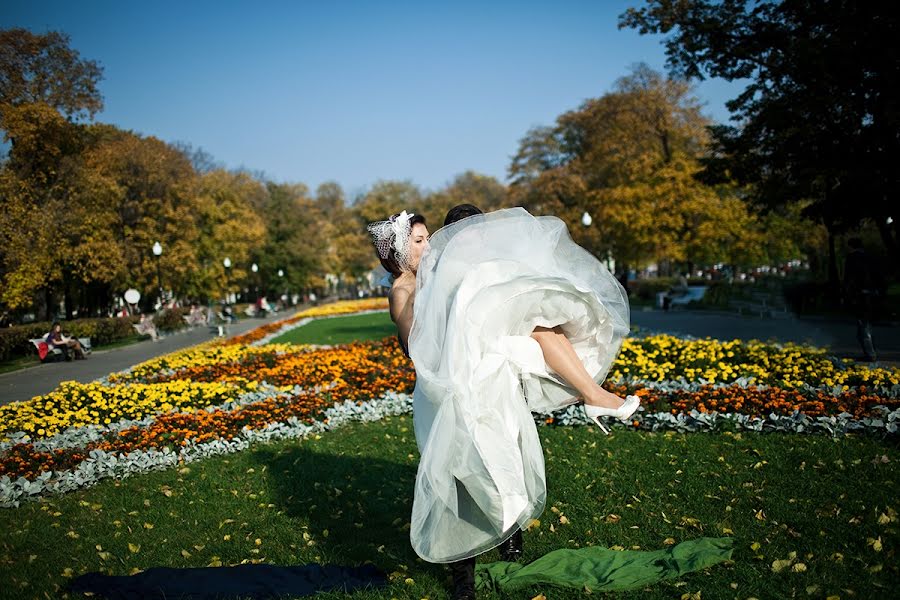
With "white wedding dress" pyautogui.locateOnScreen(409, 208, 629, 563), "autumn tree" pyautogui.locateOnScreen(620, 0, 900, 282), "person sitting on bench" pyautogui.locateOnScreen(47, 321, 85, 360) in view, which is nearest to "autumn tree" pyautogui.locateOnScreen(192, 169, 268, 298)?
"person sitting on bench" pyautogui.locateOnScreen(47, 321, 85, 360)

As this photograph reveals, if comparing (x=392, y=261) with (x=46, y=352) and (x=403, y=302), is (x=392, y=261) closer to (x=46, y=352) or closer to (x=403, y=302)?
(x=403, y=302)

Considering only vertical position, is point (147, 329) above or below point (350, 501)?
above

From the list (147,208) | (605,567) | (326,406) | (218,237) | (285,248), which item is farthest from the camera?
(285,248)

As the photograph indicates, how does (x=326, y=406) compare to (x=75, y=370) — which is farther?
(x=75, y=370)

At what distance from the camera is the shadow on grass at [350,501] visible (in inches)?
185

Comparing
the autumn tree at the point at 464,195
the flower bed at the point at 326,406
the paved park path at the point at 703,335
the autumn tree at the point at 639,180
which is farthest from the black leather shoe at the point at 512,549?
the autumn tree at the point at 464,195

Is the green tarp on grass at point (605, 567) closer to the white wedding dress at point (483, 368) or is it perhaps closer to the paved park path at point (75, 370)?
the white wedding dress at point (483, 368)

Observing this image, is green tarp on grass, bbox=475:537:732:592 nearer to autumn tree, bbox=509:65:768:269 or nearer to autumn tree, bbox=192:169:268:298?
autumn tree, bbox=509:65:768:269

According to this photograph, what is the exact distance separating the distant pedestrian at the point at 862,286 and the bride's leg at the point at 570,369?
9273mm

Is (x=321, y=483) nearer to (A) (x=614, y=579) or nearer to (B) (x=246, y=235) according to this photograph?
(A) (x=614, y=579)

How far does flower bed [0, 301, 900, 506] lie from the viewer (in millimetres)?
6918

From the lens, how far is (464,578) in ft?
12.5

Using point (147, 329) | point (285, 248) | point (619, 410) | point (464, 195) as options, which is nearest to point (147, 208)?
point (147, 329)

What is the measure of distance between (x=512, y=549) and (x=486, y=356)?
1427 millimetres
